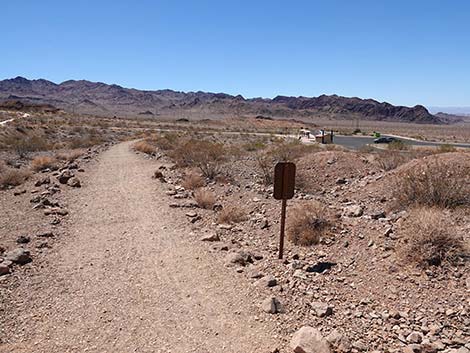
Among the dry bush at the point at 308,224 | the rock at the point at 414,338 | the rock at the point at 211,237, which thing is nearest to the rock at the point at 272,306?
the rock at the point at 414,338

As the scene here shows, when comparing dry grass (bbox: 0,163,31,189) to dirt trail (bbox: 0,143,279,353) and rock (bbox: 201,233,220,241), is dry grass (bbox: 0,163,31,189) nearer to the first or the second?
dirt trail (bbox: 0,143,279,353)

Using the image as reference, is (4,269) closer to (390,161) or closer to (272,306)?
(272,306)

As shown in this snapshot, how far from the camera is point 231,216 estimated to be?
10938 millimetres

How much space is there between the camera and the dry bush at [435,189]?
380 inches

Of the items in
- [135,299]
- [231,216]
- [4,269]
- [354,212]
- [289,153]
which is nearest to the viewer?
[135,299]

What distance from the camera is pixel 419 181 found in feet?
34.9

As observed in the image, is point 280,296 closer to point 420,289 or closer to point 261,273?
point 261,273

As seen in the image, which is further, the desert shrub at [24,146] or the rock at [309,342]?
the desert shrub at [24,146]

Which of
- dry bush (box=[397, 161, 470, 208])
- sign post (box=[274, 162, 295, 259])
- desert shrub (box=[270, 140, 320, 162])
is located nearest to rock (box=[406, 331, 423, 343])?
sign post (box=[274, 162, 295, 259])

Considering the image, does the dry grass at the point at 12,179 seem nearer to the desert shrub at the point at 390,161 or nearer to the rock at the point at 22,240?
the rock at the point at 22,240

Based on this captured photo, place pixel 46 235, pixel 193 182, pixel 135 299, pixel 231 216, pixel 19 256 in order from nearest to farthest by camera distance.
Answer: pixel 135 299
pixel 19 256
pixel 46 235
pixel 231 216
pixel 193 182

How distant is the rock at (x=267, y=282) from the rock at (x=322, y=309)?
0.93 metres

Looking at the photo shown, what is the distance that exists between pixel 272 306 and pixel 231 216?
4.96 m

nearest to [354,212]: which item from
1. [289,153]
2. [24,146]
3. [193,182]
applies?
[193,182]
